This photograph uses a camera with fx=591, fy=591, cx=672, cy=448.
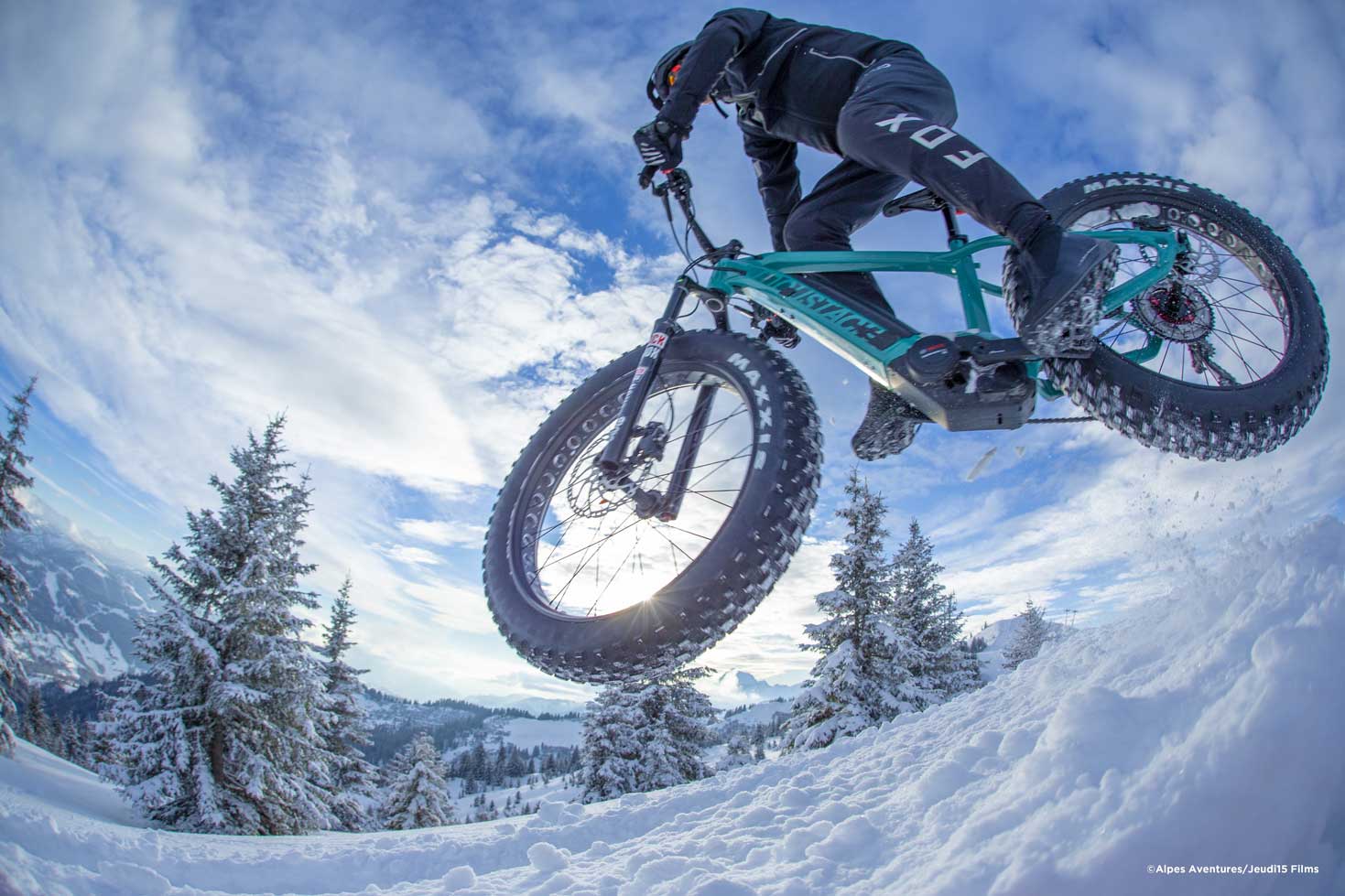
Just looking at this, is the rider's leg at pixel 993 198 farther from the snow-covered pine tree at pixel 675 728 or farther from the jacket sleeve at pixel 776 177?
the snow-covered pine tree at pixel 675 728

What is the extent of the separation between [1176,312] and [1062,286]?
2112mm

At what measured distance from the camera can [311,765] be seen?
15898 millimetres

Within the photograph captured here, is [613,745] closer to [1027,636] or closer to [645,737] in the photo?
[645,737]

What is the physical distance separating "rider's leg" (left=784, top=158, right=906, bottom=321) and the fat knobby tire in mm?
1023

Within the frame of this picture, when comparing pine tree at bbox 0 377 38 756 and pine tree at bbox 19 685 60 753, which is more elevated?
pine tree at bbox 0 377 38 756

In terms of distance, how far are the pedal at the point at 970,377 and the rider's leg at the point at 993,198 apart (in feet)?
0.36

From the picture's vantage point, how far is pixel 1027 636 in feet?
88.4

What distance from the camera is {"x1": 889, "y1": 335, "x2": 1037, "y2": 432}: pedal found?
220 cm

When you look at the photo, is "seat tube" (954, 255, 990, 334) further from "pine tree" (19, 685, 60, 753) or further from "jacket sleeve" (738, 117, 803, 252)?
"pine tree" (19, 685, 60, 753)

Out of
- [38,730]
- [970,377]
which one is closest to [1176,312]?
[970,377]

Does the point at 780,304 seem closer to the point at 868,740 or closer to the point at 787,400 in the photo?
the point at 787,400

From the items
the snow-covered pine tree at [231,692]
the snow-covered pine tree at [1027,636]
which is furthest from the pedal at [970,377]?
the snow-covered pine tree at [1027,636]

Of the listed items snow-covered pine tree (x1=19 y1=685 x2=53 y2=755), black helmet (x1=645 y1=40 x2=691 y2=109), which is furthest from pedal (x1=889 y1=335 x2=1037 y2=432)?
snow-covered pine tree (x1=19 y1=685 x2=53 y2=755)

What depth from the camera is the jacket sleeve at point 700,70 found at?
8.45 feet
